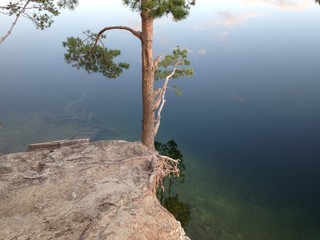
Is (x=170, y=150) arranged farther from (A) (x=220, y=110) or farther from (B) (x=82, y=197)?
(B) (x=82, y=197)

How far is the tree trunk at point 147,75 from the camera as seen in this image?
11.2m

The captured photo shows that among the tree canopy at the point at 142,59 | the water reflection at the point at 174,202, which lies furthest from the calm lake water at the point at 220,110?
the tree canopy at the point at 142,59

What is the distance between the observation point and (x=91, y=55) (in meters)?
12.8

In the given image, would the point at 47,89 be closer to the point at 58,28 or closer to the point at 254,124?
the point at 254,124

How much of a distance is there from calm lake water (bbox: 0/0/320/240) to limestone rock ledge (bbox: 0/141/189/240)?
5.55 m

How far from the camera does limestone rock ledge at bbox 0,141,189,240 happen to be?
261 inches

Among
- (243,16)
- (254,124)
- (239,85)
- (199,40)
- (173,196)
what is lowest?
(173,196)

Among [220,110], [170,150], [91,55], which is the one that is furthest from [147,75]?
[220,110]

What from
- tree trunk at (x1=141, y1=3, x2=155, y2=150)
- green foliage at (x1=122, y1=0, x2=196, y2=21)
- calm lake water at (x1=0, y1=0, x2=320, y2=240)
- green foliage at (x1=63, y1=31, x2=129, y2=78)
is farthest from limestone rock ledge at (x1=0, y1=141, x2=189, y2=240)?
calm lake water at (x1=0, y1=0, x2=320, y2=240)

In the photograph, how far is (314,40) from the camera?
131 feet

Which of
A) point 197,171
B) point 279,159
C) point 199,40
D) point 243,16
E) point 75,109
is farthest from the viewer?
point 243,16

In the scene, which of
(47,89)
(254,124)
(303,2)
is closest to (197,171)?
(254,124)

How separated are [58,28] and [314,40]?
119 feet

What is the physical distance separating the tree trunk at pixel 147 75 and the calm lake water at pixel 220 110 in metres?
4.02
